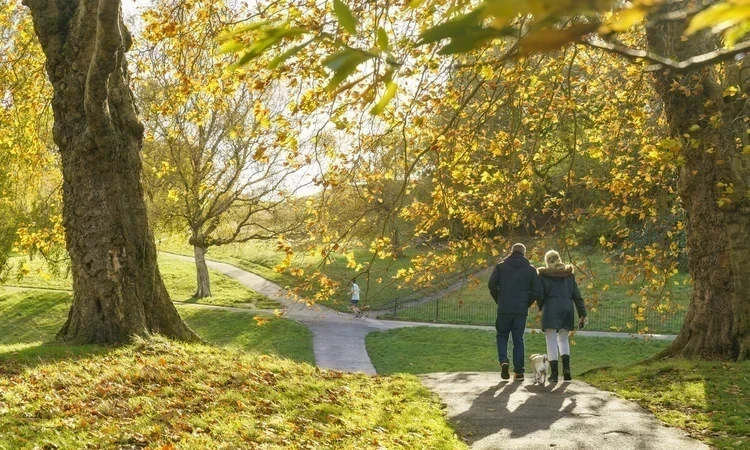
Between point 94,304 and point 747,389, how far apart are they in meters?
8.30

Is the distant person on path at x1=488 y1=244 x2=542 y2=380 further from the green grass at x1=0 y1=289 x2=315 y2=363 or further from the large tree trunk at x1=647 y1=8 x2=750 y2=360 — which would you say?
the green grass at x1=0 y1=289 x2=315 y2=363

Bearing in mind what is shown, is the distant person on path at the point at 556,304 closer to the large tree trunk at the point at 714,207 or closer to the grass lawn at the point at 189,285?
the large tree trunk at the point at 714,207

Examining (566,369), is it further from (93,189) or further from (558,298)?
(93,189)

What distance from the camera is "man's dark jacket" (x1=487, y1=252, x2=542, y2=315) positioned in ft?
34.0

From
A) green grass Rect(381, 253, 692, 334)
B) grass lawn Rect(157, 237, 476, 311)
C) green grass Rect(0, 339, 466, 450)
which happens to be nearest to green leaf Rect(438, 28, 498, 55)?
green grass Rect(0, 339, 466, 450)

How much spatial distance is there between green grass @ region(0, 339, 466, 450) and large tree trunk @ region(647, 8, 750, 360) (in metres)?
4.46

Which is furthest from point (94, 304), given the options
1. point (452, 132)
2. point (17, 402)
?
point (452, 132)

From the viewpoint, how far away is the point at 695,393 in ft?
30.0

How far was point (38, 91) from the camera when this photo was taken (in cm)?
1465

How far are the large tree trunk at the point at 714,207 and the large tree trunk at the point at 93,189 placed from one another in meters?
7.38

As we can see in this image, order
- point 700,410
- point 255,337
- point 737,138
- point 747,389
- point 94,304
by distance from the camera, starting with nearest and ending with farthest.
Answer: point 700,410 < point 747,389 < point 94,304 < point 737,138 < point 255,337

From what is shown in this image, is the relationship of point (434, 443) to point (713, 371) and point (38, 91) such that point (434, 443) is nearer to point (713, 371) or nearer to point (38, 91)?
point (713, 371)

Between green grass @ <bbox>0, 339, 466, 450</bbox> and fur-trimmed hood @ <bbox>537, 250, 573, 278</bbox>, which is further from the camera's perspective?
fur-trimmed hood @ <bbox>537, 250, 573, 278</bbox>

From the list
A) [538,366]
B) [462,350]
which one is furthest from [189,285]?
[538,366]
